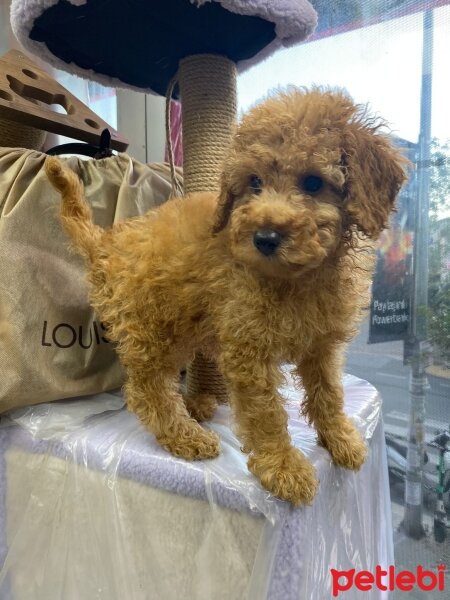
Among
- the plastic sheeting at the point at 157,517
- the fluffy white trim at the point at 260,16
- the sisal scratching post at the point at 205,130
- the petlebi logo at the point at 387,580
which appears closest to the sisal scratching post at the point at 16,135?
the fluffy white trim at the point at 260,16

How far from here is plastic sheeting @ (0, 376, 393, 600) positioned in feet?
1.95

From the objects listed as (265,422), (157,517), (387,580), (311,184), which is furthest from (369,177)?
(387,580)

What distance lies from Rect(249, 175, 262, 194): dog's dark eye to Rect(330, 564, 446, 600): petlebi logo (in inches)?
21.3

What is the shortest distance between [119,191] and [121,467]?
53 cm

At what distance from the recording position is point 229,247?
1.99 feet

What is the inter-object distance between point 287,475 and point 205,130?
65 cm

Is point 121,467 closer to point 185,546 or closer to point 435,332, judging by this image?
point 185,546

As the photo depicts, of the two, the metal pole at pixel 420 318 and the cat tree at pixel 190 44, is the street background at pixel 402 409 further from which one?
the cat tree at pixel 190 44

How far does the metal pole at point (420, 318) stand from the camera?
1043 millimetres

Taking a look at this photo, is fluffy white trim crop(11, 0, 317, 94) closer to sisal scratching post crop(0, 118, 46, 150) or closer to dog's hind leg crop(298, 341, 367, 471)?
sisal scratching post crop(0, 118, 46, 150)

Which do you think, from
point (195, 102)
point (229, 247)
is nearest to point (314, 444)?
point (229, 247)

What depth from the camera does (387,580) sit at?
3.02ft

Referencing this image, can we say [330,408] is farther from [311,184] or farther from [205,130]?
[205,130]

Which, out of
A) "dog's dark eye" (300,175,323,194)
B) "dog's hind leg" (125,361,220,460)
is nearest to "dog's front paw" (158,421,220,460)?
"dog's hind leg" (125,361,220,460)
